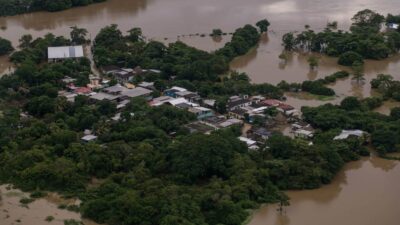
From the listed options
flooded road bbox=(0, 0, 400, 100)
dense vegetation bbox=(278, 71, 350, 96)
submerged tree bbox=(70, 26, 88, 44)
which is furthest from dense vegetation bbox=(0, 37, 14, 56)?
dense vegetation bbox=(278, 71, 350, 96)

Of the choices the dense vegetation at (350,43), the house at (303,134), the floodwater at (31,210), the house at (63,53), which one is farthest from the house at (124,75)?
the floodwater at (31,210)

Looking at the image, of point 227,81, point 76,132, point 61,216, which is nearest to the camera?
point 61,216

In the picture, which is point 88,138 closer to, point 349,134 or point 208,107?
point 208,107

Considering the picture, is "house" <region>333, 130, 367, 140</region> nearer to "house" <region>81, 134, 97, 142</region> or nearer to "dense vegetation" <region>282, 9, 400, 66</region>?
"house" <region>81, 134, 97, 142</region>

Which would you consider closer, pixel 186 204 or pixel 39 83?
pixel 186 204

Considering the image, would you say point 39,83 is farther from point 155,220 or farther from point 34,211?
point 155,220

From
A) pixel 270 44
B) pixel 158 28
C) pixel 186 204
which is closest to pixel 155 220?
pixel 186 204
